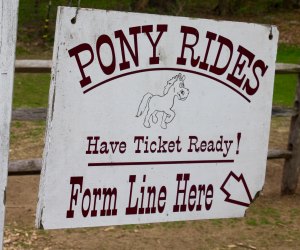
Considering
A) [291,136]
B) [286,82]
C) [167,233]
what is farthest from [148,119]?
[286,82]

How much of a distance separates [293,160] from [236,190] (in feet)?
8.94

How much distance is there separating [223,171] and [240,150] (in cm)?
15

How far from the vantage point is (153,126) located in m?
3.11

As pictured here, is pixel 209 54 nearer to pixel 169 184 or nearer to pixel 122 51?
pixel 122 51

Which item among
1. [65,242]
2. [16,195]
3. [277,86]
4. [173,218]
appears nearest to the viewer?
[173,218]

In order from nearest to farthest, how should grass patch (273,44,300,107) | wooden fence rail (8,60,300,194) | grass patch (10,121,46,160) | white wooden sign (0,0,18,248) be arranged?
white wooden sign (0,0,18,248) < wooden fence rail (8,60,300,194) < grass patch (10,121,46,160) < grass patch (273,44,300,107)

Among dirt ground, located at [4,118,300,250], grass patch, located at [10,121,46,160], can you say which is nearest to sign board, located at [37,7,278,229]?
dirt ground, located at [4,118,300,250]

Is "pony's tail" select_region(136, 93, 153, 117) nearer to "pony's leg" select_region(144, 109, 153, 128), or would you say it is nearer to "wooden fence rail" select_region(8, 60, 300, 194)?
"pony's leg" select_region(144, 109, 153, 128)

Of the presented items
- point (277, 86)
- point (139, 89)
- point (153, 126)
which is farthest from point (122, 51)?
point (277, 86)

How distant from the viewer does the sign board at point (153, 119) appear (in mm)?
2900

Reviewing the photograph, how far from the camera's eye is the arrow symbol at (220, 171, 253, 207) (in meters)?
3.38

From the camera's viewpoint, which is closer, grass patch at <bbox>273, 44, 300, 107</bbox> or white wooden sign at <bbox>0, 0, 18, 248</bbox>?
white wooden sign at <bbox>0, 0, 18, 248</bbox>

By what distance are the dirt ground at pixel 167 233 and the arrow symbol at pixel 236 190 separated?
3.99ft

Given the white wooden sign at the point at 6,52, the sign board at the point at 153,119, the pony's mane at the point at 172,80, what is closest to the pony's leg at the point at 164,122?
the sign board at the point at 153,119
